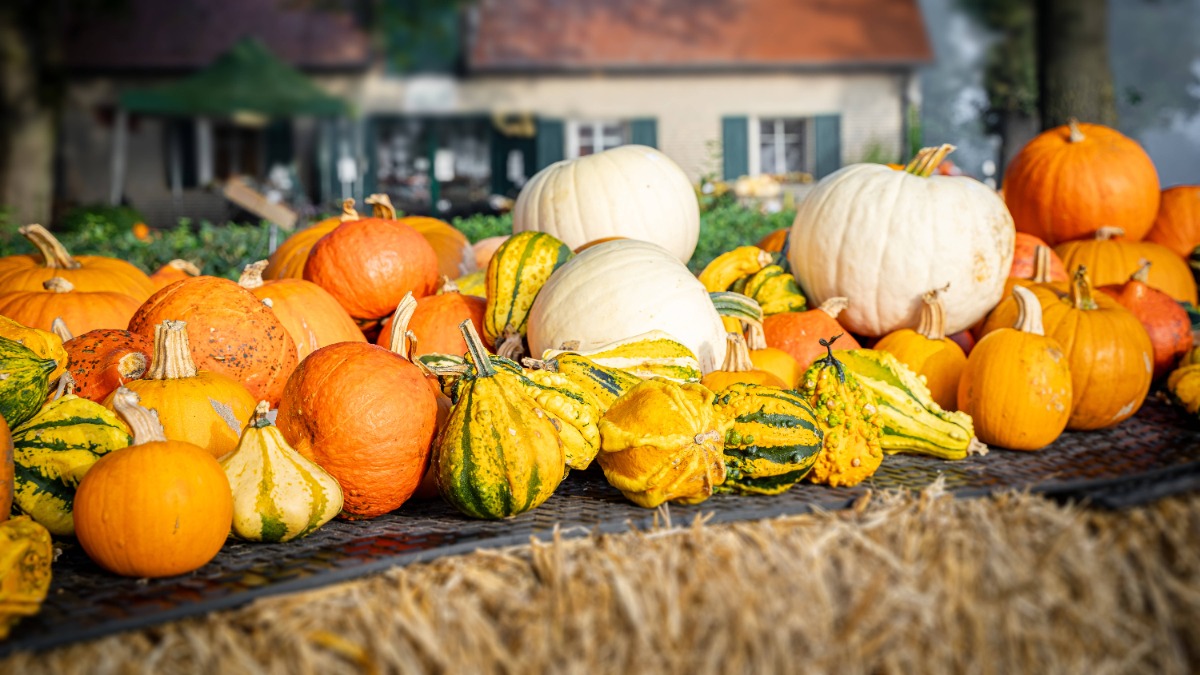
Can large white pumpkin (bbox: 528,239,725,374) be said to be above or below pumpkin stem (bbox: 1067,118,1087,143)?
below

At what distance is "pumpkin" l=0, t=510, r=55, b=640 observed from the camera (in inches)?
66.9

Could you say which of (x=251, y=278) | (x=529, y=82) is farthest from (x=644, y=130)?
(x=251, y=278)

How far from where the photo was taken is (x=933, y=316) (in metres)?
3.10

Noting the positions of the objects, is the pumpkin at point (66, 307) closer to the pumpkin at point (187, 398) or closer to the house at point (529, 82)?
the pumpkin at point (187, 398)

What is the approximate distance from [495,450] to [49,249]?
202 centimetres

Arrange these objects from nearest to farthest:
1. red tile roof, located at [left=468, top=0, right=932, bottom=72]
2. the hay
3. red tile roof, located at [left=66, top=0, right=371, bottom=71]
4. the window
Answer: the hay < red tile roof, located at [left=468, top=0, right=932, bottom=72] < red tile roof, located at [left=66, top=0, right=371, bottom=71] < the window

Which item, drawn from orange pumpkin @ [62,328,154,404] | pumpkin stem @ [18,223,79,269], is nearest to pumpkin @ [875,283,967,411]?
orange pumpkin @ [62,328,154,404]

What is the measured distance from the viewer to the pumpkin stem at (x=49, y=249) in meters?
3.18

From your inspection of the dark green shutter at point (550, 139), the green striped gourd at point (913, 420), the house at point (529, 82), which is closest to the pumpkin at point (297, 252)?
the green striped gourd at point (913, 420)

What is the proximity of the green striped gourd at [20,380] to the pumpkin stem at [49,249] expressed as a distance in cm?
108

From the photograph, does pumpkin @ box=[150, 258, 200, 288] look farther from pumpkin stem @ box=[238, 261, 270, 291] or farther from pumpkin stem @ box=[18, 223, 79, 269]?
pumpkin stem @ box=[238, 261, 270, 291]

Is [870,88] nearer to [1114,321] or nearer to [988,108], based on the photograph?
[988,108]

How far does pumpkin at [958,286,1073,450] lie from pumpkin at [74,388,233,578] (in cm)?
198

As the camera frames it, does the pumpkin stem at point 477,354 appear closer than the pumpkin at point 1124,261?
Yes
